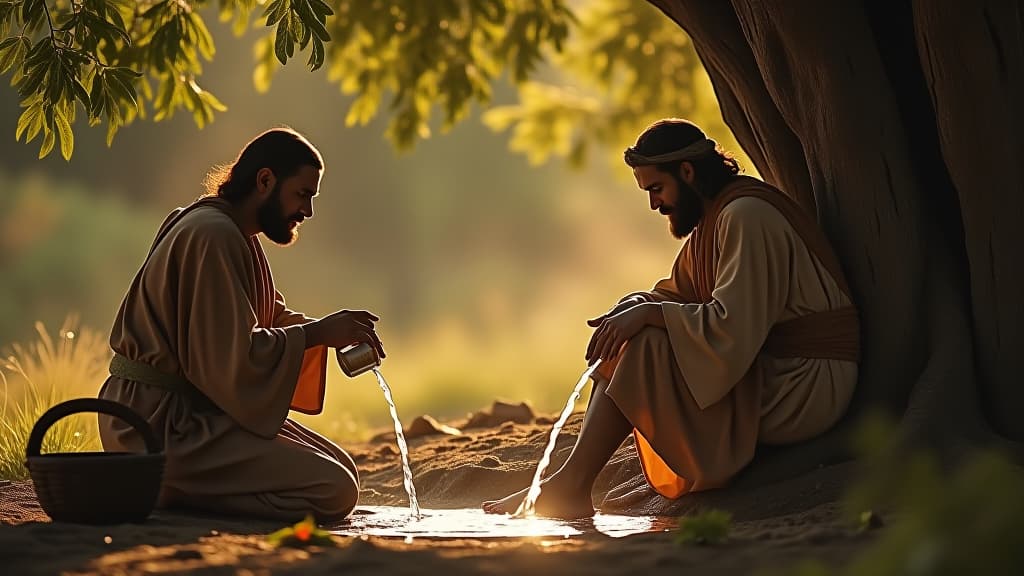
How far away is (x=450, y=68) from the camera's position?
30.6 ft

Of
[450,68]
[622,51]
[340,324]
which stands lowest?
[340,324]

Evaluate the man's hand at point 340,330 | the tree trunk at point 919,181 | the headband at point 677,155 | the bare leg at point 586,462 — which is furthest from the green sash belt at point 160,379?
the tree trunk at point 919,181

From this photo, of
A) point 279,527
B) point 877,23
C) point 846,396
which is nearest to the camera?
point 279,527

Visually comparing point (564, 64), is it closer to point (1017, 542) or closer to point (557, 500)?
point (557, 500)

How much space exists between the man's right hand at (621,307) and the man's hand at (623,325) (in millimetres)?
55

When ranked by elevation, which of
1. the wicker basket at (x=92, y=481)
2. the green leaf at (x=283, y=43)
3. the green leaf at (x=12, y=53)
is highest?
the green leaf at (x=12, y=53)

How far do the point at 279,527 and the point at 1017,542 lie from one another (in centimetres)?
301

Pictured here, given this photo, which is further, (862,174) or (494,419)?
(494,419)

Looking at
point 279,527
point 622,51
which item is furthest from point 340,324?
point 622,51

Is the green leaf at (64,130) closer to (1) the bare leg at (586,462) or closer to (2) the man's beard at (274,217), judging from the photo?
(2) the man's beard at (274,217)

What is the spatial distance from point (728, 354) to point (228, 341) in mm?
1849

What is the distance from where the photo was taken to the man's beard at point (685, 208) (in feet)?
16.3

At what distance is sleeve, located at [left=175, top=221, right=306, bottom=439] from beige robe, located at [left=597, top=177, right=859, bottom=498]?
1.28 meters

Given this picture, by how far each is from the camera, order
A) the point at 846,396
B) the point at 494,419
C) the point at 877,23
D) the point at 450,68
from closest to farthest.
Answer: the point at 846,396
the point at 877,23
the point at 494,419
the point at 450,68
